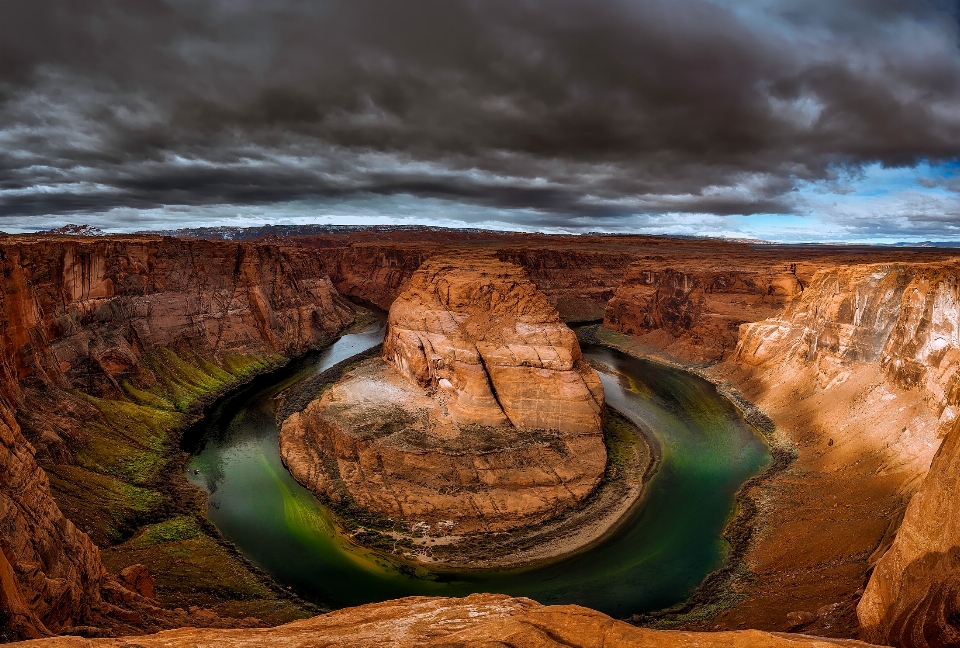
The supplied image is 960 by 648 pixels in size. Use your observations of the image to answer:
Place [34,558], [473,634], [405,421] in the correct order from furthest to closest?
[405,421], [34,558], [473,634]

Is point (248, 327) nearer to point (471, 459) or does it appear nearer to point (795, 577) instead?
point (471, 459)

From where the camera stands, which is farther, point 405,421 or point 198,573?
point 405,421

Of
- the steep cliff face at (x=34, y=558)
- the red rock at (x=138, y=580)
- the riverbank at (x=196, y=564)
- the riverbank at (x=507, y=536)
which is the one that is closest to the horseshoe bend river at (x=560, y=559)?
the riverbank at (x=507, y=536)

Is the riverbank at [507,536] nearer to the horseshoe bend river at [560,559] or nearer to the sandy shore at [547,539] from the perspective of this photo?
the sandy shore at [547,539]

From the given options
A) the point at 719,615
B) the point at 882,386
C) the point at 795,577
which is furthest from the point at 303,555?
the point at 882,386

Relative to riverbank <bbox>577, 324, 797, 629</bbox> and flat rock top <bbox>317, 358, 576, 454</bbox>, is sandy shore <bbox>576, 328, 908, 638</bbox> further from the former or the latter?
flat rock top <bbox>317, 358, 576, 454</bbox>

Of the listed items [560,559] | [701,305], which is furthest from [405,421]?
[701,305]

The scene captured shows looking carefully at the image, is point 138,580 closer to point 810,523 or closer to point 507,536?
point 507,536
